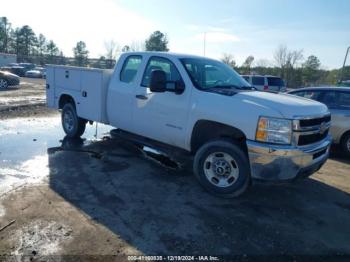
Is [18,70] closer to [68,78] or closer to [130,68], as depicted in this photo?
[68,78]

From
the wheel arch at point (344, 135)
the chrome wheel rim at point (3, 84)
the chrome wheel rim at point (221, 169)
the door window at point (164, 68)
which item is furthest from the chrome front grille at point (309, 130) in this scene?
the chrome wheel rim at point (3, 84)

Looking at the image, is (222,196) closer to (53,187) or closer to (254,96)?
(254,96)

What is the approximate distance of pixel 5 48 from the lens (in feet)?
262

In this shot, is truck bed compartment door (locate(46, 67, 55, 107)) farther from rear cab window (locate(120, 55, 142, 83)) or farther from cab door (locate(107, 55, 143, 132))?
rear cab window (locate(120, 55, 142, 83))

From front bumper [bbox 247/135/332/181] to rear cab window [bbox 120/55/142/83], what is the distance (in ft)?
9.18

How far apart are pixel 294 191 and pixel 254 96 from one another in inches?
73.0

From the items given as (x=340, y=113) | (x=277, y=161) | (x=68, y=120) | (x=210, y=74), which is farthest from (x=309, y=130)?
(x=68, y=120)

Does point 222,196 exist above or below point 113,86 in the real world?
below

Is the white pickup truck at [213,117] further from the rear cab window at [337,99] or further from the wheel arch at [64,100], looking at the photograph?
the rear cab window at [337,99]

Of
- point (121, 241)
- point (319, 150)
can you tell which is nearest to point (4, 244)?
point (121, 241)

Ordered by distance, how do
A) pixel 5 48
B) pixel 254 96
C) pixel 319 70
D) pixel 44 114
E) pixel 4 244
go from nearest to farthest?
pixel 4 244
pixel 254 96
pixel 44 114
pixel 319 70
pixel 5 48

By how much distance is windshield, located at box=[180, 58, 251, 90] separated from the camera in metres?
5.45

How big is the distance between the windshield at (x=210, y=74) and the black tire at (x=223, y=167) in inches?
38.5

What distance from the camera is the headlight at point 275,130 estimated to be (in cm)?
439
